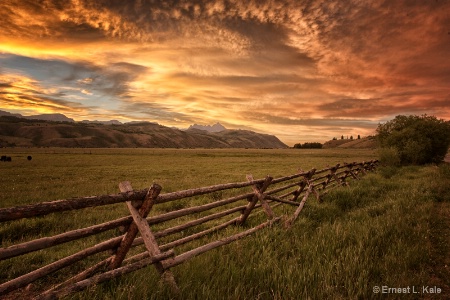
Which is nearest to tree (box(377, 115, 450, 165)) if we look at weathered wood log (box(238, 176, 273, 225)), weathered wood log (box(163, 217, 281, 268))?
weathered wood log (box(238, 176, 273, 225))

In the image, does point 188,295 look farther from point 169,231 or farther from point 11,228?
point 11,228

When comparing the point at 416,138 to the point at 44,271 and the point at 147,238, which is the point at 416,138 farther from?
the point at 44,271

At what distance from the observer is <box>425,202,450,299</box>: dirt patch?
151 inches

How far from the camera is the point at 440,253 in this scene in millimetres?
4902

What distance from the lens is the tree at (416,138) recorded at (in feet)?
103

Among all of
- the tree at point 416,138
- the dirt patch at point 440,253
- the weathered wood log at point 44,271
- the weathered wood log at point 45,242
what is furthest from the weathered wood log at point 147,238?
the tree at point 416,138

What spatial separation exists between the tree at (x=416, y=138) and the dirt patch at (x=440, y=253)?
2743cm

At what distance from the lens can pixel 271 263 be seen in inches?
159

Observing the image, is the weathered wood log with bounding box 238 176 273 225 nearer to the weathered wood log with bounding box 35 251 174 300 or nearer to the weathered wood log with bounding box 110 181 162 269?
the weathered wood log with bounding box 35 251 174 300

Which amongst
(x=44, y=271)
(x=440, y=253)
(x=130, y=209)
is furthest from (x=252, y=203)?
(x=44, y=271)

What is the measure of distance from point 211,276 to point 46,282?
2987mm

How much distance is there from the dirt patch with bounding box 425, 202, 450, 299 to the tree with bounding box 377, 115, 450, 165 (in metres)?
27.4

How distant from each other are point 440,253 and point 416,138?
113ft

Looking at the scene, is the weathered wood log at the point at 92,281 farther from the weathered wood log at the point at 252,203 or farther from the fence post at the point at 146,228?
the weathered wood log at the point at 252,203
